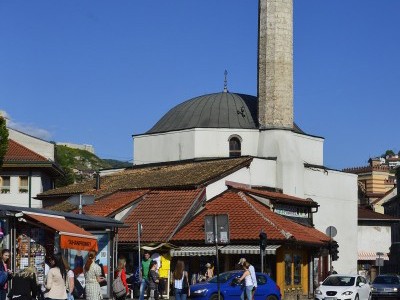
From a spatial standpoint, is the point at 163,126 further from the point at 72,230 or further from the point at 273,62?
the point at 72,230

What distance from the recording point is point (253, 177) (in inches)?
2076

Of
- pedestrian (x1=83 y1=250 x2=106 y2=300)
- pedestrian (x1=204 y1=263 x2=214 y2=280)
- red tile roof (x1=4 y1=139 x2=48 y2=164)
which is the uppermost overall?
red tile roof (x1=4 y1=139 x2=48 y2=164)

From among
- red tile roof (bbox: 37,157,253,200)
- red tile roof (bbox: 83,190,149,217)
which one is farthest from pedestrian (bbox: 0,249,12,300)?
red tile roof (bbox: 37,157,253,200)

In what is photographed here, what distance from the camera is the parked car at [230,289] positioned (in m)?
31.1

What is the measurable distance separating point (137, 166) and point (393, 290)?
24.3 meters

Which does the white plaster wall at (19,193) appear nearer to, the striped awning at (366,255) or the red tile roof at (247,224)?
the red tile roof at (247,224)

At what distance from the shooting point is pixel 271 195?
4750 cm

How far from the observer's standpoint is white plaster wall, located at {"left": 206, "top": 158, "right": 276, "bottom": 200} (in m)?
48.2

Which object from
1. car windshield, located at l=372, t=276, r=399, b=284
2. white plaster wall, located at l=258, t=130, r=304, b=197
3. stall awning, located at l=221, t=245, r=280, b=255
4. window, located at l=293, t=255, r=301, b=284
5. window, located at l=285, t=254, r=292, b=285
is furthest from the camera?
white plaster wall, located at l=258, t=130, r=304, b=197

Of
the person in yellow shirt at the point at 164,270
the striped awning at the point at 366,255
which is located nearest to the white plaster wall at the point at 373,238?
the striped awning at the point at 366,255

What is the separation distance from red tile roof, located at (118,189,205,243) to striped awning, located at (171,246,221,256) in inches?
29.0

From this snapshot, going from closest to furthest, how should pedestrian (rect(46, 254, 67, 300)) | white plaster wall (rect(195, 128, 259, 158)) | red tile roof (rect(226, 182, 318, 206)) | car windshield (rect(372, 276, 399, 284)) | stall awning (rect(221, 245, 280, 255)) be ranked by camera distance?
pedestrian (rect(46, 254, 67, 300)) < stall awning (rect(221, 245, 280, 255)) < car windshield (rect(372, 276, 399, 284)) < red tile roof (rect(226, 182, 318, 206)) < white plaster wall (rect(195, 128, 259, 158))

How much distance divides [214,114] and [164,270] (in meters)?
22.1

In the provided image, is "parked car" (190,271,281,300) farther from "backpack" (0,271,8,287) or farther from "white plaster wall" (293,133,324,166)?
"white plaster wall" (293,133,324,166)
